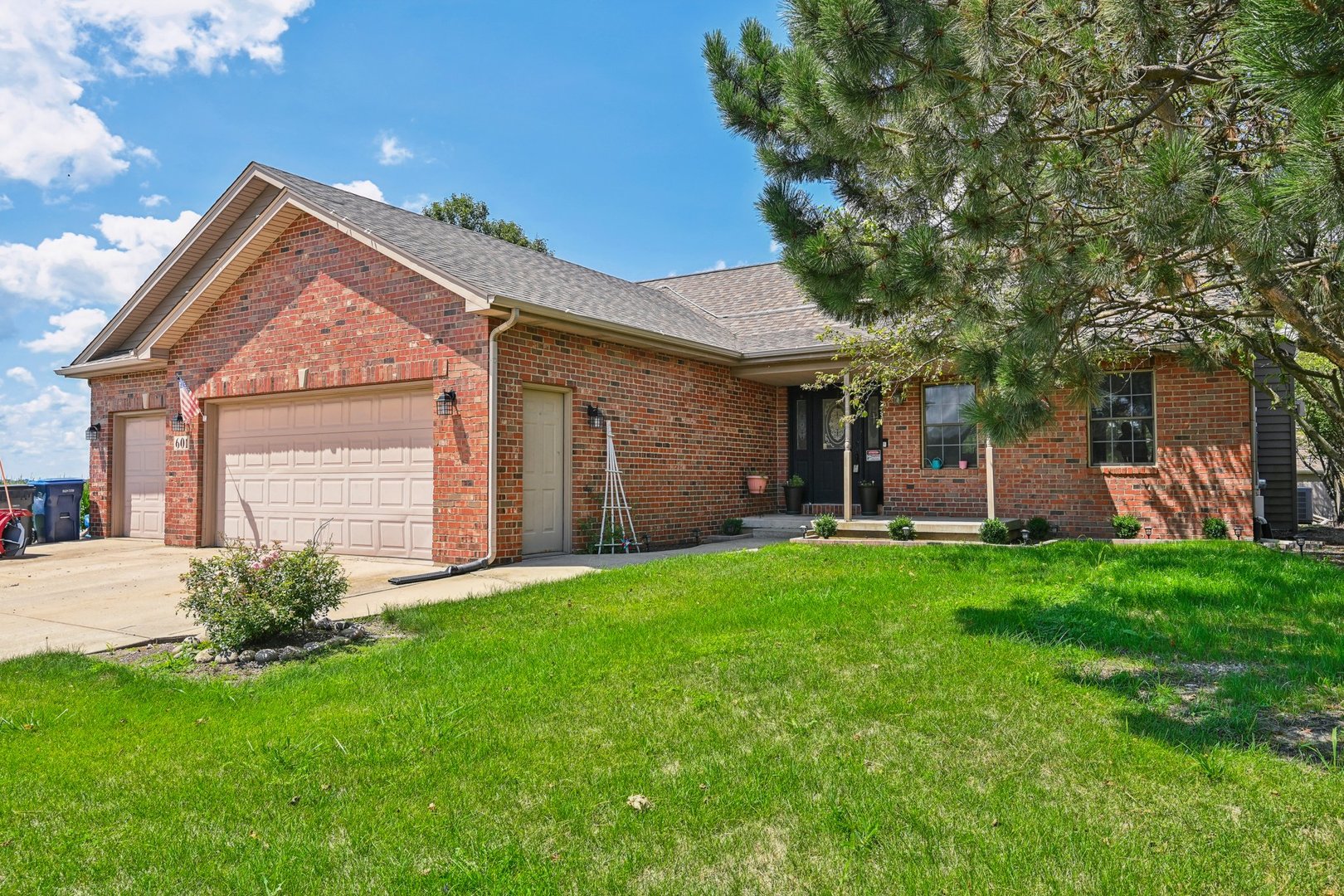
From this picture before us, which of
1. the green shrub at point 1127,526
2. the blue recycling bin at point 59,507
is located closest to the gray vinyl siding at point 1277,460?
the green shrub at point 1127,526

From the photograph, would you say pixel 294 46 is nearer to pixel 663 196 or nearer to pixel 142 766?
pixel 142 766

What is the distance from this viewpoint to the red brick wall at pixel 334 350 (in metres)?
9.64

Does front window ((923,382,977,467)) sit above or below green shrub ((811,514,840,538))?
above

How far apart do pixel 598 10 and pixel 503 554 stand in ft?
21.5

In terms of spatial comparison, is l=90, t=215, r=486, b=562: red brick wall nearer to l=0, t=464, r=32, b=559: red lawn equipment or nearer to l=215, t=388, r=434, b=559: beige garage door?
l=215, t=388, r=434, b=559: beige garage door

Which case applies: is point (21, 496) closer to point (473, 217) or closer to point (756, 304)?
point (756, 304)

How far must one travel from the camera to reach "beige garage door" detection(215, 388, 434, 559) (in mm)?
10398

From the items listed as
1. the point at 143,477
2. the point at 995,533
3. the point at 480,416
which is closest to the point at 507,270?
the point at 480,416

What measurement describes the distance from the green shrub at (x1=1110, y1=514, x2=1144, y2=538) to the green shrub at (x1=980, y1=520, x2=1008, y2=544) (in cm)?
174

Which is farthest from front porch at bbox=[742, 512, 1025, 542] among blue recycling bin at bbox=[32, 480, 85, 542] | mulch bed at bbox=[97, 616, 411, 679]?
blue recycling bin at bbox=[32, 480, 85, 542]

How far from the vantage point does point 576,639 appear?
5.44 m

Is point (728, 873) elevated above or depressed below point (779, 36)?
below

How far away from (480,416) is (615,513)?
250 cm

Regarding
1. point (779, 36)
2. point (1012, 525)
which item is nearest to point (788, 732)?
point (779, 36)
